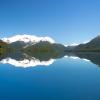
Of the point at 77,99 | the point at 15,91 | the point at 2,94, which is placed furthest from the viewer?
the point at 15,91

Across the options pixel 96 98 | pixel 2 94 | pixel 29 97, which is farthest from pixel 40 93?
pixel 96 98

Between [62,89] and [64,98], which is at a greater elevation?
[62,89]

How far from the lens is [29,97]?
48.4ft

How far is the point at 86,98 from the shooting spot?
14.2 meters

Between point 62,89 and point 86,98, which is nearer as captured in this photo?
point 86,98

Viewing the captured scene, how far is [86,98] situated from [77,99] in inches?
24.5

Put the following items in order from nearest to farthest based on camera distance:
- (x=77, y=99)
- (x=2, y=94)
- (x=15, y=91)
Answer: (x=77, y=99) → (x=2, y=94) → (x=15, y=91)

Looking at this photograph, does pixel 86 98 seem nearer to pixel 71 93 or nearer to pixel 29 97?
pixel 71 93

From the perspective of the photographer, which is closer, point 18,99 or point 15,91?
point 18,99

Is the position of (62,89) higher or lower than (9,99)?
higher

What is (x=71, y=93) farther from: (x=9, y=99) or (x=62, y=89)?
(x=9, y=99)

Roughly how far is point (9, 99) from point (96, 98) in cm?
501

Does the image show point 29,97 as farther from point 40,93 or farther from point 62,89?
point 62,89

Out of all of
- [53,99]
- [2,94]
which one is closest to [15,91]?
[2,94]
